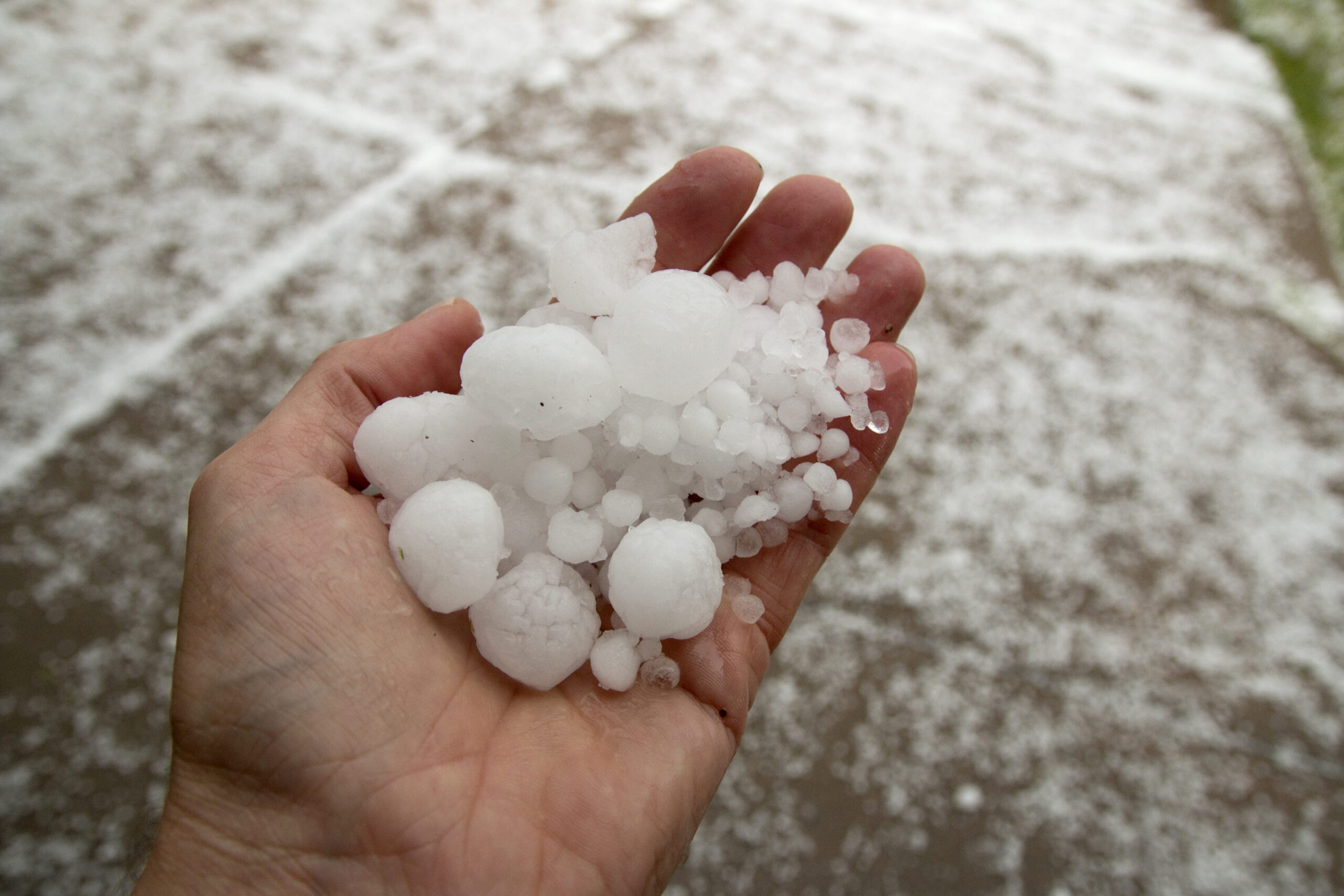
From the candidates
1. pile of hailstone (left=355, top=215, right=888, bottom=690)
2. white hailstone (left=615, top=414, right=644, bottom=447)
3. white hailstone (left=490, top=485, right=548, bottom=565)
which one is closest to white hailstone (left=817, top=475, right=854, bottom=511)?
pile of hailstone (left=355, top=215, right=888, bottom=690)

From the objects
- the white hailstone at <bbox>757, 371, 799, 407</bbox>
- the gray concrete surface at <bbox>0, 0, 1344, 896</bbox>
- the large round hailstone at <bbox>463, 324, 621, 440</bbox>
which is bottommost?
the gray concrete surface at <bbox>0, 0, 1344, 896</bbox>

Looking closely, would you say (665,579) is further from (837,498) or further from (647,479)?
(837,498)

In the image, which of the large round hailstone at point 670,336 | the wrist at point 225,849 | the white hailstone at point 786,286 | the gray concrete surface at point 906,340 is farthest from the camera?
the gray concrete surface at point 906,340

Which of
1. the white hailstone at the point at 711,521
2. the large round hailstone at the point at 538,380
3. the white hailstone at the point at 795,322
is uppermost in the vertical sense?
the large round hailstone at the point at 538,380

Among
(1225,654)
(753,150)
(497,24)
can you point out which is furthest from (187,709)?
(497,24)

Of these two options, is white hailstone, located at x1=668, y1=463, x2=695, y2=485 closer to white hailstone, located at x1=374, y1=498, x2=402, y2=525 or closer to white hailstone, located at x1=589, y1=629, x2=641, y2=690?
white hailstone, located at x1=589, y1=629, x2=641, y2=690

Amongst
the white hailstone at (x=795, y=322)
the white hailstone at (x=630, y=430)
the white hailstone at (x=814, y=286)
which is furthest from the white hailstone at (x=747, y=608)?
the white hailstone at (x=814, y=286)

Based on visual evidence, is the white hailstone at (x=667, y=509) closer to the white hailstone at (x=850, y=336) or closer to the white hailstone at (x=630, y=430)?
the white hailstone at (x=630, y=430)
